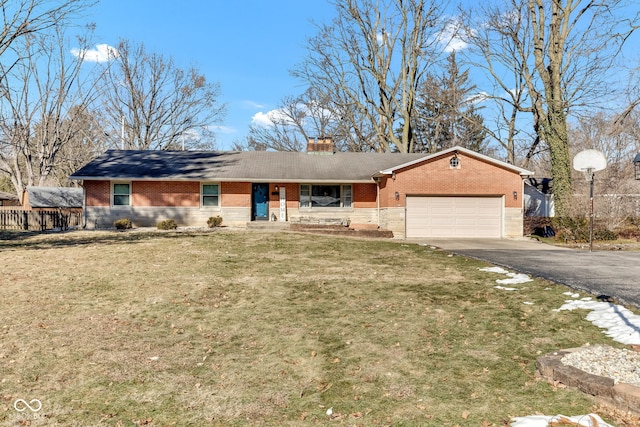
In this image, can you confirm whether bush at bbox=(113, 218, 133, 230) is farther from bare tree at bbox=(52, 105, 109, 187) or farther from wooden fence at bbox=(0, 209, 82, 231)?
bare tree at bbox=(52, 105, 109, 187)

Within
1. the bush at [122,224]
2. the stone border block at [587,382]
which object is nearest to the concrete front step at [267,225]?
the bush at [122,224]

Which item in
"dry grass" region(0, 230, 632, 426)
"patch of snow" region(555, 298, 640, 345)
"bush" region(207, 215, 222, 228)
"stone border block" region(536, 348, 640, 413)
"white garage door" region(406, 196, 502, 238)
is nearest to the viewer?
Result: "stone border block" region(536, 348, 640, 413)

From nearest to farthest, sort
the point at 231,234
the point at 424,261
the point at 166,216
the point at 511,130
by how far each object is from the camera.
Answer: the point at 424,261 < the point at 231,234 < the point at 166,216 < the point at 511,130

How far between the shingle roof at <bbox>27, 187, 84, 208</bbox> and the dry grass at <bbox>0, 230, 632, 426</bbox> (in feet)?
82.1

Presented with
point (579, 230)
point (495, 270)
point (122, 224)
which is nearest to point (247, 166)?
point (122, 224)

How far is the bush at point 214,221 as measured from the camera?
2212 centimetres

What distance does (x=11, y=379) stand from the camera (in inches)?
185

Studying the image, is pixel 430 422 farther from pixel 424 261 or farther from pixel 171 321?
pixel 424 261

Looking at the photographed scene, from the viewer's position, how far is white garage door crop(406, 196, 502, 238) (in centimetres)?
2080

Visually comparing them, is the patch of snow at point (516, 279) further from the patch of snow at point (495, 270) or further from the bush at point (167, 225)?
the bush at point (167, 225)

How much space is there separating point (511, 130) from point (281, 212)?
21.4 m

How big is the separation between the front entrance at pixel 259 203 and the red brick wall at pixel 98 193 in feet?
26.3

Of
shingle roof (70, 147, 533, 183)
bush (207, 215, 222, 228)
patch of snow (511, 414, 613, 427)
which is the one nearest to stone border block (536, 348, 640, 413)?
patch of snow (511, 414, 613, 427)

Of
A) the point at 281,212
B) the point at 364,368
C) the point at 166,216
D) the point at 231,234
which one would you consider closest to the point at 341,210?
the point at 281,212
